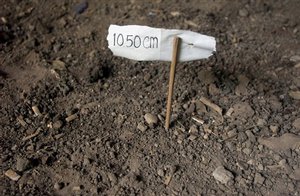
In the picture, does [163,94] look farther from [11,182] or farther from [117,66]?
[11,182]

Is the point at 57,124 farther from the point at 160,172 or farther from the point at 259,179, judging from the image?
the point at 259,179

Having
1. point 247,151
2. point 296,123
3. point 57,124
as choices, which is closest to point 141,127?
point 57,124

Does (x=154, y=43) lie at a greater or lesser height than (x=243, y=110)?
greater

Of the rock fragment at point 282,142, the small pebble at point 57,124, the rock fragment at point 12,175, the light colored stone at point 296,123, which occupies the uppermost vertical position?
the light colored stone at point 296,123

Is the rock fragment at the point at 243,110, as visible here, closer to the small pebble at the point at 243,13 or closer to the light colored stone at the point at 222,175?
the light colored stone at the point at 222,175

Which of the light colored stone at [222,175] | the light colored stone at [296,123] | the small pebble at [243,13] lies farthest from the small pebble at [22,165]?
the small pebble at [243,13]

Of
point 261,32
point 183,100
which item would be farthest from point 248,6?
point 183,100
